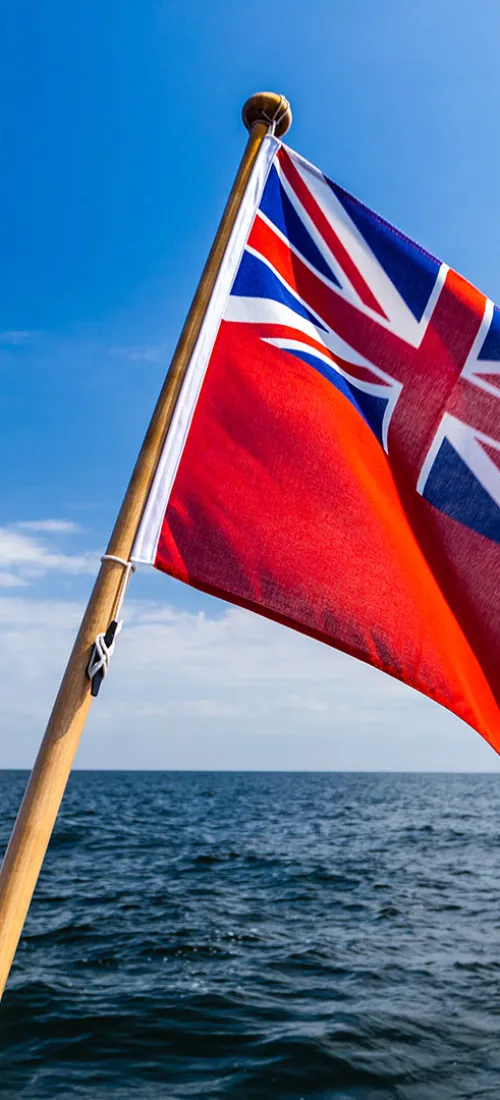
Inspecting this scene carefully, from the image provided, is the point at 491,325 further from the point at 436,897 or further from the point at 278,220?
the point at 436,897

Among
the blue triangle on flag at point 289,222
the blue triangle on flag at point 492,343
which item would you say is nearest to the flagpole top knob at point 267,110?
the blue triangle on flag at point 289,222

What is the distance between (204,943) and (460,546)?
31.8 ft

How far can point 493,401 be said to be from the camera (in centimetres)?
321

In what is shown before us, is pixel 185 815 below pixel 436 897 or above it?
below

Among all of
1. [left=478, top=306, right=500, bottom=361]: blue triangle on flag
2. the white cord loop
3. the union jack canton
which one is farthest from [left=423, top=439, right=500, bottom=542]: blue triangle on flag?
the white cord loop

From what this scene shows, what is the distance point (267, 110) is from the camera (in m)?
2.73

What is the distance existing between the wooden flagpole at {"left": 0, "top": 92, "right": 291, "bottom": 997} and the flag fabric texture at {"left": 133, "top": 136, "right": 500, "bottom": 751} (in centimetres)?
7

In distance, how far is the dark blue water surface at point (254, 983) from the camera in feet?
21.2

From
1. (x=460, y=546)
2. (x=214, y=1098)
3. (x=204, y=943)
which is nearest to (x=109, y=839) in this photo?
(x=204, y=943)

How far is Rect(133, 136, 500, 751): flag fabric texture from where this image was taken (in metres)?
2.62

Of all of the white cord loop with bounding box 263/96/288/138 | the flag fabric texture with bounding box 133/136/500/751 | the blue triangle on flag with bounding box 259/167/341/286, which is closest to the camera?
the flag fabric texture with bounding box 133/136/500/751

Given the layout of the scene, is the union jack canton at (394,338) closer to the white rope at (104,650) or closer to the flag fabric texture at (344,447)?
the flag fabric texture at (344,447)

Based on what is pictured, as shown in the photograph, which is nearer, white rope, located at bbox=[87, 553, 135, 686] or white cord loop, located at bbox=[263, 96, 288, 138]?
white rope, located at bbox=[87, 553, 135, 686]

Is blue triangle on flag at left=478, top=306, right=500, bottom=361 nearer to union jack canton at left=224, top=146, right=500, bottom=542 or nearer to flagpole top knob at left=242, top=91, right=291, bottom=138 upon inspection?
union jack canton at left=224, top=146, right=500, bottom=542
